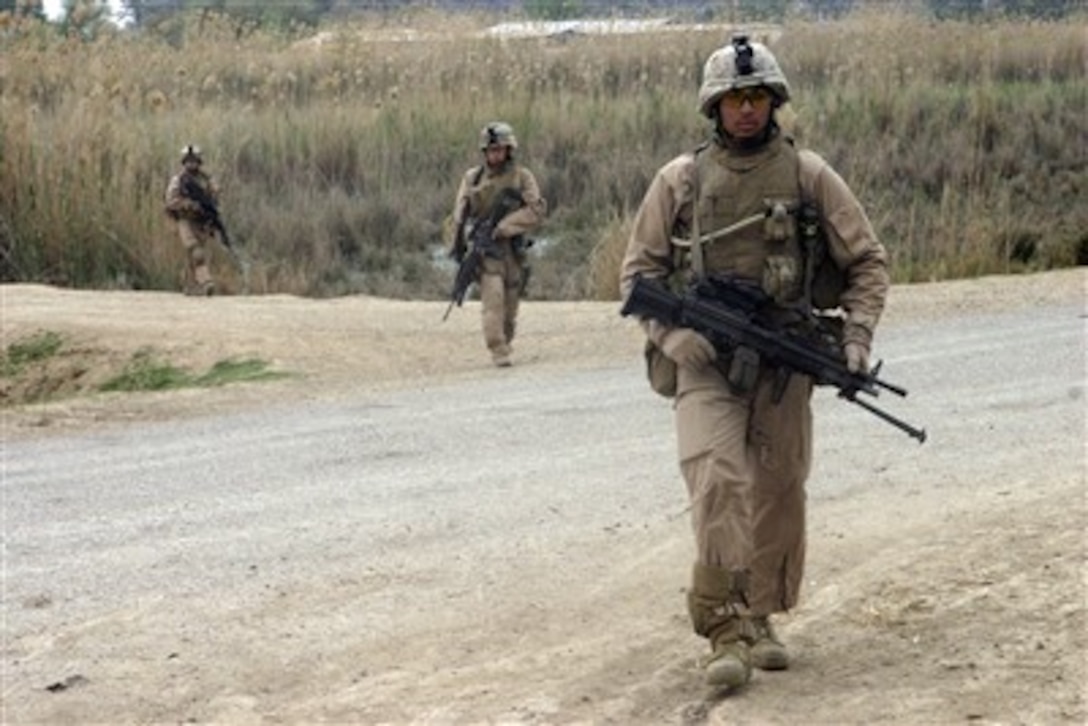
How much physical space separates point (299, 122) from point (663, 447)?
54.1 feet

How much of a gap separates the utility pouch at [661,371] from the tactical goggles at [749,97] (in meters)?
0.77

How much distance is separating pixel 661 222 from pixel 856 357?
2.34ft

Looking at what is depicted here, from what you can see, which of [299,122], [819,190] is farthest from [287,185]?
[819,190]

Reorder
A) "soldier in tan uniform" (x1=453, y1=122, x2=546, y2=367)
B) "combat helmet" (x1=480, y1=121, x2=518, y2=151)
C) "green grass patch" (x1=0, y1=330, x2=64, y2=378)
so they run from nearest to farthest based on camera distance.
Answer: "combat helmet" (x1=480, y1=121, x2=518, y2=151) < "soldier in tan uniform" (x1=453, y1=122, x2=546, y2=367) < "green grass patch" (x1=0, y1=330, x2=64, y2=378)

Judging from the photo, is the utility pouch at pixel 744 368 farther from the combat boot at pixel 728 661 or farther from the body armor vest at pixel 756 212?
the combat boot at pixel 728 661

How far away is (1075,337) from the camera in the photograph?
15.9 meters

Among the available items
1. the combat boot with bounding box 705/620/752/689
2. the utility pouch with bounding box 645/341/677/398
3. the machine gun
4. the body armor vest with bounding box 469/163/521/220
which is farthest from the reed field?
the combat boot with bounding box 705/620/752/689

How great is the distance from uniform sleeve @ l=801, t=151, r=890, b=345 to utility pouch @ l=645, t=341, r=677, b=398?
537 millimetres

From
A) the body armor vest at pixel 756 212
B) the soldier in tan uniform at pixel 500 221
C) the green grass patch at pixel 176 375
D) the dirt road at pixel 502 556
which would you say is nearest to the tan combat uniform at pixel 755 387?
the body armor vest at pixel 756 212

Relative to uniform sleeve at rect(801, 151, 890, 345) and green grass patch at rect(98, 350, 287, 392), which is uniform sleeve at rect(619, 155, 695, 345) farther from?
green grass patch at rect(98, 350, 287, 392)

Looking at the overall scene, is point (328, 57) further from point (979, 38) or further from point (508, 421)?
point (508, 421)

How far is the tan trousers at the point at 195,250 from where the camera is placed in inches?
840

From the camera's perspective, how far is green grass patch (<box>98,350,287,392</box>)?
16.0m

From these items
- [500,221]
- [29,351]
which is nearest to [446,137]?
[29,351]
